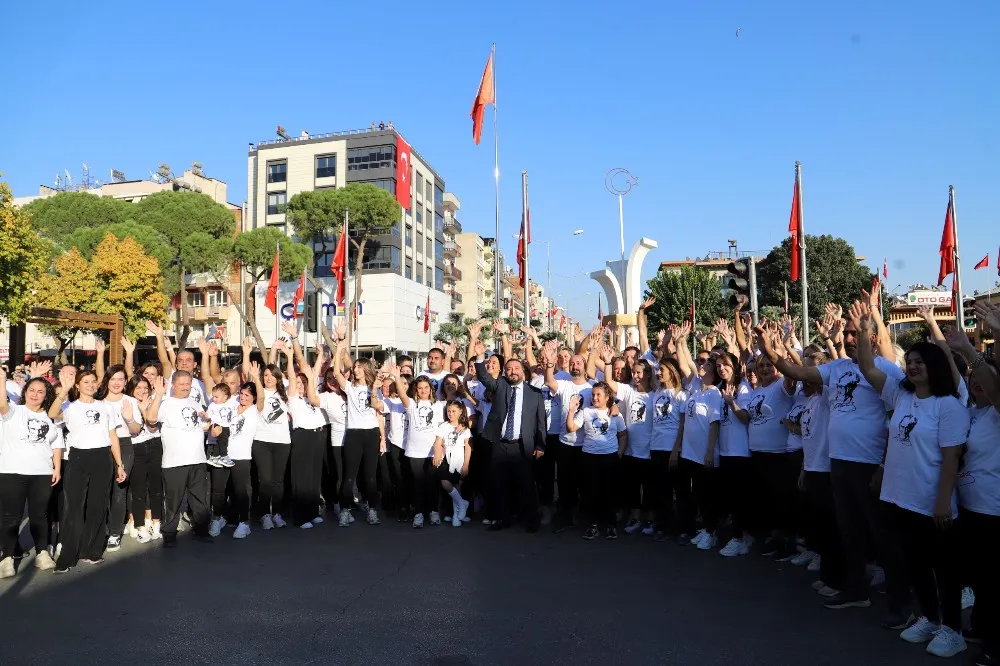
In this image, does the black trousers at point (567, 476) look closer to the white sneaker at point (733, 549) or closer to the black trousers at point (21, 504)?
the white sneaker at point (733, 549)

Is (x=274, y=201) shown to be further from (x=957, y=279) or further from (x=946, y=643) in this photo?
(x=946, y=643)

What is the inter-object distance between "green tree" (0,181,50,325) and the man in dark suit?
72.1 ft

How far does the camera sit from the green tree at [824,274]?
52594mm

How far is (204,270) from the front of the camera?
49812 mm

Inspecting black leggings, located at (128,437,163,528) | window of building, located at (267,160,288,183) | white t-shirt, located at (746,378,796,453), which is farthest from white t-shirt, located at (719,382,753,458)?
window of building, located at (267,160,288,183)

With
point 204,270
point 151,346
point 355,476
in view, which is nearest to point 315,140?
point 204,270

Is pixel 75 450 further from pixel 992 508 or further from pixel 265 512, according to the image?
pixel 992 508

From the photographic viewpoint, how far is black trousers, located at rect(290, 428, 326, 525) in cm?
881

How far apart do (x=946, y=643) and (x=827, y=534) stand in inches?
54.2

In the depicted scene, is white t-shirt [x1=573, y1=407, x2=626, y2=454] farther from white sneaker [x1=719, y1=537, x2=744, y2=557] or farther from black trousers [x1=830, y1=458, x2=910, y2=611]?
black trousers [x1=830, y1=458, x2=910, y2=611]

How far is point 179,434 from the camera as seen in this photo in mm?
7879

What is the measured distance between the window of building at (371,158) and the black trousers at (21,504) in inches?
2088

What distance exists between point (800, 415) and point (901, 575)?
184 cm

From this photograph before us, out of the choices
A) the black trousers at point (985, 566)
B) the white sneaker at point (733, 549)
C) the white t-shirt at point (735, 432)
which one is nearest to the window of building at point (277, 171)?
the white t-shirt at point (735, 432)
